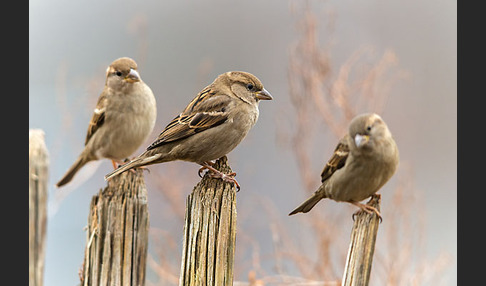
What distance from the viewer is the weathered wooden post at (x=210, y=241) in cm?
272

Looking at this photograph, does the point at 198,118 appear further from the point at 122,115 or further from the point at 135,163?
the point at 122,115

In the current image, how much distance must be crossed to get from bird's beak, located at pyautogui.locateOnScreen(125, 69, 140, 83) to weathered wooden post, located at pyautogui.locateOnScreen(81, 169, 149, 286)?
133cm

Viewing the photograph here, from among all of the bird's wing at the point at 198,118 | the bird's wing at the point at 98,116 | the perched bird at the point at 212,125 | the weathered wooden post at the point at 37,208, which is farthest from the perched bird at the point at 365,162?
the bird's wing at the point at 98,116

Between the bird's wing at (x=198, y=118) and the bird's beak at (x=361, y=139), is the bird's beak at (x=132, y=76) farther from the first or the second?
the bird's beak at (x=361, y=139)

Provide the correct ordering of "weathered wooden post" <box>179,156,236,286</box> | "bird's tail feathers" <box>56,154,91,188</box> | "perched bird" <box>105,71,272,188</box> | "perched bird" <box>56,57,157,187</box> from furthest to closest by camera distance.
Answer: "bird's tail feathers" <box>56,154,91,188</box>
"perched bird" <box>56,57,157,187</box>
"perched bird" <box>105,71,272,188</box>
"weathered wooden post" <box>179,156,236,286</box>

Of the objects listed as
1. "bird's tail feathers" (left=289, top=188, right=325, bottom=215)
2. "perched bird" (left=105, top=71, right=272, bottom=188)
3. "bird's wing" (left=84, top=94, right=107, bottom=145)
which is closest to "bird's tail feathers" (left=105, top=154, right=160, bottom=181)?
"perched bird" (left=105, top=71, right=272, bottom=188)

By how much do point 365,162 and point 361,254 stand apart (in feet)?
1.77

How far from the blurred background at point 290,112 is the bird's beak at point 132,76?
521 millimetres

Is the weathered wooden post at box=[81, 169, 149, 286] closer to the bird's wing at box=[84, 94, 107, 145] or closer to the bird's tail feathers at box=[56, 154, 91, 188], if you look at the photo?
the bird's wing at box=[84, 94, 107, 145]

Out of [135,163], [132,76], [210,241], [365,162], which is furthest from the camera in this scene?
[132,76]

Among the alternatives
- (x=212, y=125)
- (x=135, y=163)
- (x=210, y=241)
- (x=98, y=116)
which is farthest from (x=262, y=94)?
(x=98, y=116)

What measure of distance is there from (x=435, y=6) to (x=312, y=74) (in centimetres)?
242

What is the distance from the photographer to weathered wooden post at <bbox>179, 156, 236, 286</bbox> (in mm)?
2721

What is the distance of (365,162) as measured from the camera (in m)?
3.14
